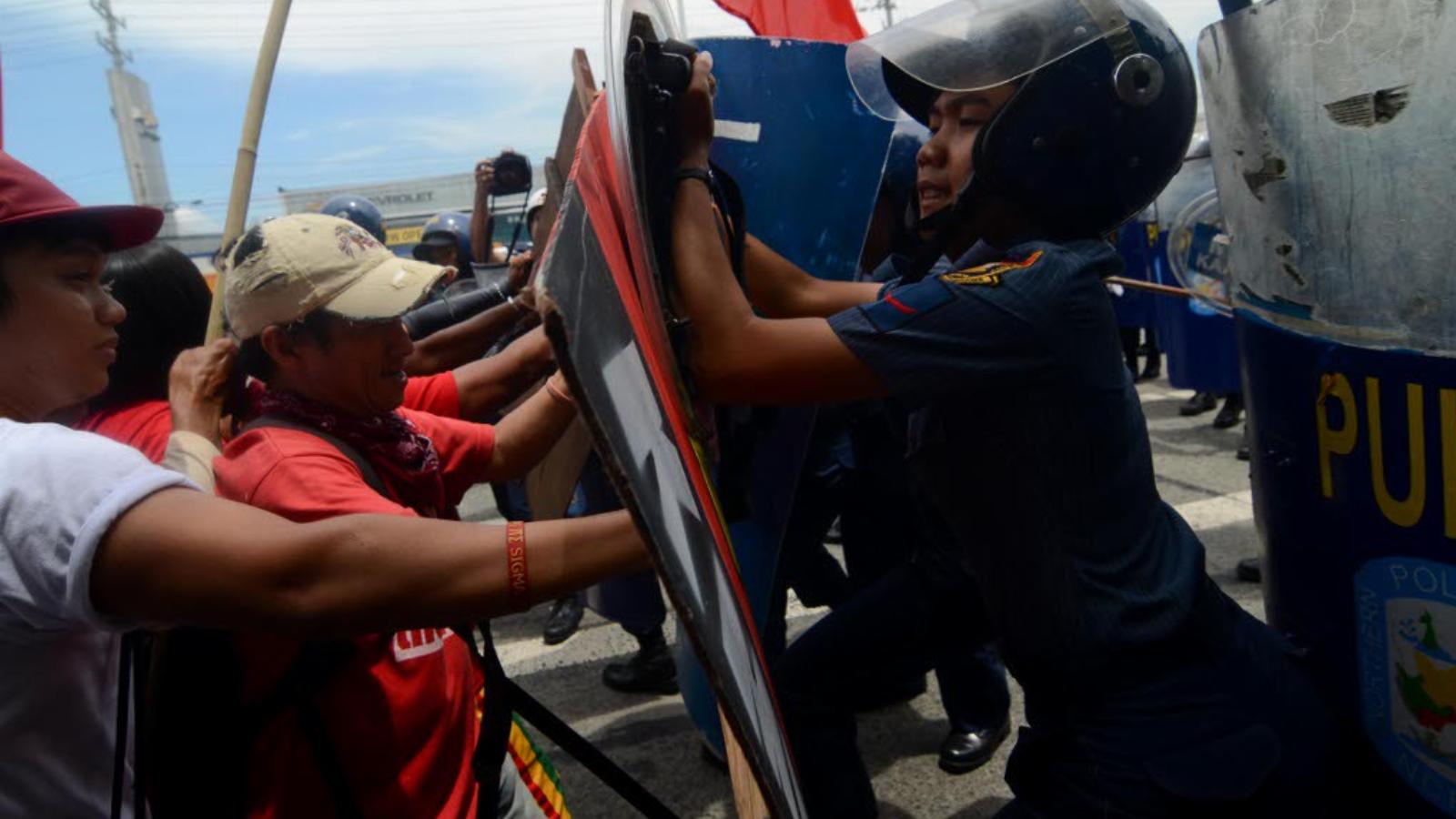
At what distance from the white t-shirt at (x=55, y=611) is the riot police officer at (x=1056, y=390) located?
63cm

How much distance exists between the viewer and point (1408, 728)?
4.14 ft

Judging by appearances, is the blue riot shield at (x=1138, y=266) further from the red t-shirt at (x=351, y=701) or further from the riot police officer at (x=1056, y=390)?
the red t-shirt at (x=351, y=701)

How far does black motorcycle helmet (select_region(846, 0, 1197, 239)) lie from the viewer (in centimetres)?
142

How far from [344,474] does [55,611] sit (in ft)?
1.36

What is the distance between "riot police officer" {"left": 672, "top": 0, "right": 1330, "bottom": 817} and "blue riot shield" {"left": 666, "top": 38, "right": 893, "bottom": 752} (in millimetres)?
303

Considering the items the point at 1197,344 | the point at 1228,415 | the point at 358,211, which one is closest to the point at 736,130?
the point at 358,211

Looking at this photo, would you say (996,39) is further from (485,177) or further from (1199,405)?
(1199,405)

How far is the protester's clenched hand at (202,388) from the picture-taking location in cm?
170

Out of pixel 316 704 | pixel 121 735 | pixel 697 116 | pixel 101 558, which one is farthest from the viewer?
pixel 316 704

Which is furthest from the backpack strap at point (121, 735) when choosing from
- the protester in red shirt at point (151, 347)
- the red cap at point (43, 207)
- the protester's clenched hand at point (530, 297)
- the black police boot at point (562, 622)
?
the black police boot at point (562, 622)

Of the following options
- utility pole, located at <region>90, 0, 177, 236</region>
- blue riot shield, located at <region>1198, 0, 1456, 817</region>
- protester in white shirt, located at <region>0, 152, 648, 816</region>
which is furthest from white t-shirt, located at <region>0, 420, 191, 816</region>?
utility pole, located at <region>90, 0, 177, 236</region>

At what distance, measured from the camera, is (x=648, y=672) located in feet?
12.0

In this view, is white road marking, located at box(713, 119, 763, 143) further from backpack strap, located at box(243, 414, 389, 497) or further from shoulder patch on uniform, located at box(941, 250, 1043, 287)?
backpack strap, located at box(243, 414, 389, 497)

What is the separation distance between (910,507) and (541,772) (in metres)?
1.43
